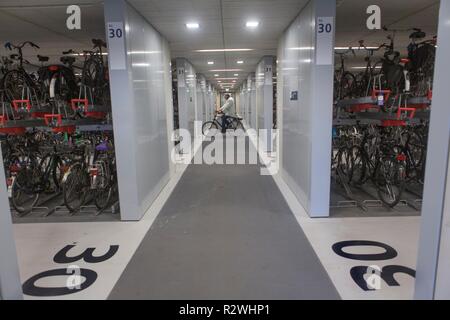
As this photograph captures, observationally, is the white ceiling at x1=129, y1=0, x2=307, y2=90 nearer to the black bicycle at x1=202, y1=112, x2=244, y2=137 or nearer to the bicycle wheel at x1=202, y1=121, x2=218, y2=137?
the bicycle wheel at x1=202, y1=121, x2=218, y2=137

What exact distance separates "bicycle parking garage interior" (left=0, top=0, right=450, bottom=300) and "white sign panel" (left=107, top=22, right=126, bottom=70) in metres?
0.02

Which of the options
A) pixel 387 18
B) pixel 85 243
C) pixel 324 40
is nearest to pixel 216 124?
pixel 387 18

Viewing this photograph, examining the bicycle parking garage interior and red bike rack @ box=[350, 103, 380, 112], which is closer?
the bicycle parking garage interior

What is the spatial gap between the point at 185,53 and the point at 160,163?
3.68 metres

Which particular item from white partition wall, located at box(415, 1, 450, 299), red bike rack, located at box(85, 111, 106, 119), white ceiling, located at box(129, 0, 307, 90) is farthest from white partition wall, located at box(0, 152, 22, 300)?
white ceiling, located at box(129, 0, 307, 90)

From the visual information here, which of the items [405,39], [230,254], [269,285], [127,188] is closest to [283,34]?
[405,39]

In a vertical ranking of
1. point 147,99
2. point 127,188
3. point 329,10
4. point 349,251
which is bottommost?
point 349,251

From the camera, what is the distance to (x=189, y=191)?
16.7 feet

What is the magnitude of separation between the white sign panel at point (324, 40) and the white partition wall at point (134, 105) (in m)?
2.19

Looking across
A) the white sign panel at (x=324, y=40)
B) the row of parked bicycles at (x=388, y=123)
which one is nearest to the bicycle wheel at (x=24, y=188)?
the white sign panel at (x=324, y=40)

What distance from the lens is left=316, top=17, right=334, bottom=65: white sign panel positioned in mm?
3527

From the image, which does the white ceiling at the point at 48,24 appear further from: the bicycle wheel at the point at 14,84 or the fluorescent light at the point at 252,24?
the fluorescent light at the point at 252,24

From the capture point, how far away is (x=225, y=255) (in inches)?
114
